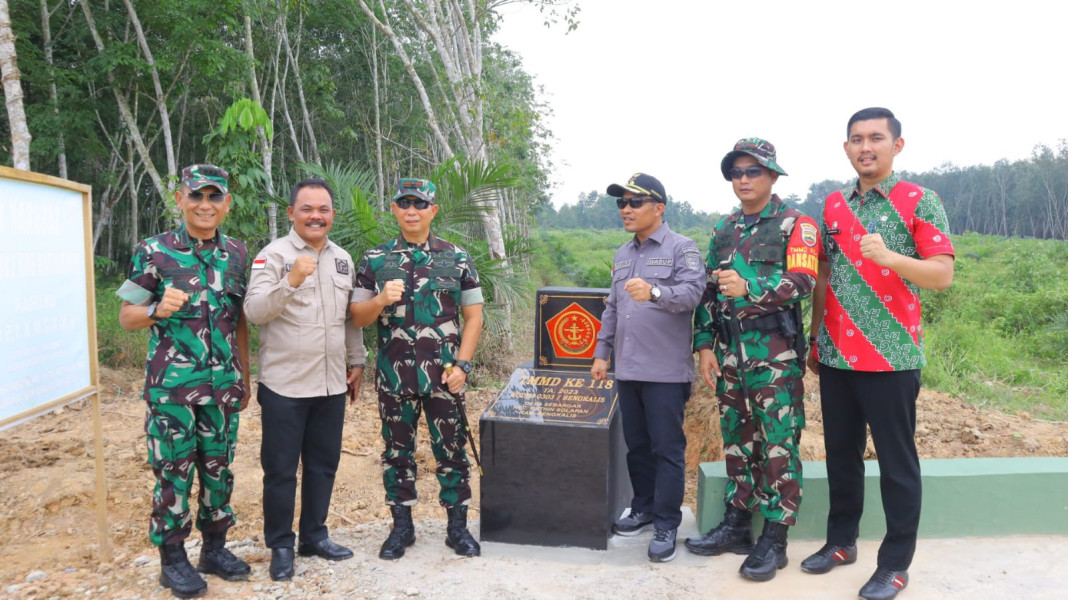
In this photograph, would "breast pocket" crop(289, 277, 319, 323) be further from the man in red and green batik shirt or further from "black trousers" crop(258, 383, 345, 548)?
the man in red and green batik shirt

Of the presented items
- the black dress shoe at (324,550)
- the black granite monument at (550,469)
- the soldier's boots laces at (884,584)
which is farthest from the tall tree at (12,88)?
the soldier's boots laces at (884,584)

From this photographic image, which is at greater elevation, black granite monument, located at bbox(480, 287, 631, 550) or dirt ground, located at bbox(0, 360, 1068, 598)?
black granite monument, located at bbox(480, 287, 631, 550)

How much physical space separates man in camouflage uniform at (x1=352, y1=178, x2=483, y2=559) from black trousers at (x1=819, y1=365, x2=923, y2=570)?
155cm

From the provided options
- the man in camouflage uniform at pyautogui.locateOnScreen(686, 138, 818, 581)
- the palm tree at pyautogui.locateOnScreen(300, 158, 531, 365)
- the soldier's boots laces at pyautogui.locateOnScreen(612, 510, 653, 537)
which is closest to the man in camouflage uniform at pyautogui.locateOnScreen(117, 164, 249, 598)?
the soldier's boots laces at pyautogui.locateOnScreen(612, 510, 653, 537)

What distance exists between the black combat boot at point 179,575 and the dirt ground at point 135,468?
0.78 ft

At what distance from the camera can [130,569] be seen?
2938 millimetres

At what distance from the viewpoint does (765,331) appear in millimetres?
2754

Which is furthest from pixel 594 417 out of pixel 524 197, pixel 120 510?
pixel 524 197

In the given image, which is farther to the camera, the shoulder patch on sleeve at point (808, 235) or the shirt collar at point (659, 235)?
the shirt collar at point (659, 235)

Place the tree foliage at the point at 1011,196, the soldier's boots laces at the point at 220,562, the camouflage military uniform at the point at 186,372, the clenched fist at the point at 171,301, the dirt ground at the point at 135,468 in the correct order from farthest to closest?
1. the tree foliage at the point at 1011,196
2. the dirt ground at the point at 135,468
3. the soldier's boots laces at the point at 220,562
4. the camouflage military uniform at the point at 186,372
5. the clenched fist at the point at 171,301

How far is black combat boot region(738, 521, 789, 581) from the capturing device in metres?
2.75

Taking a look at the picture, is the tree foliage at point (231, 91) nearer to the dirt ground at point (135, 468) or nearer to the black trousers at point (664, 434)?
the dirt ground at point (135, 468)

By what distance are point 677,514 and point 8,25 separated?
21.4ft

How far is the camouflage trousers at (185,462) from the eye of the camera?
260 centimetres
